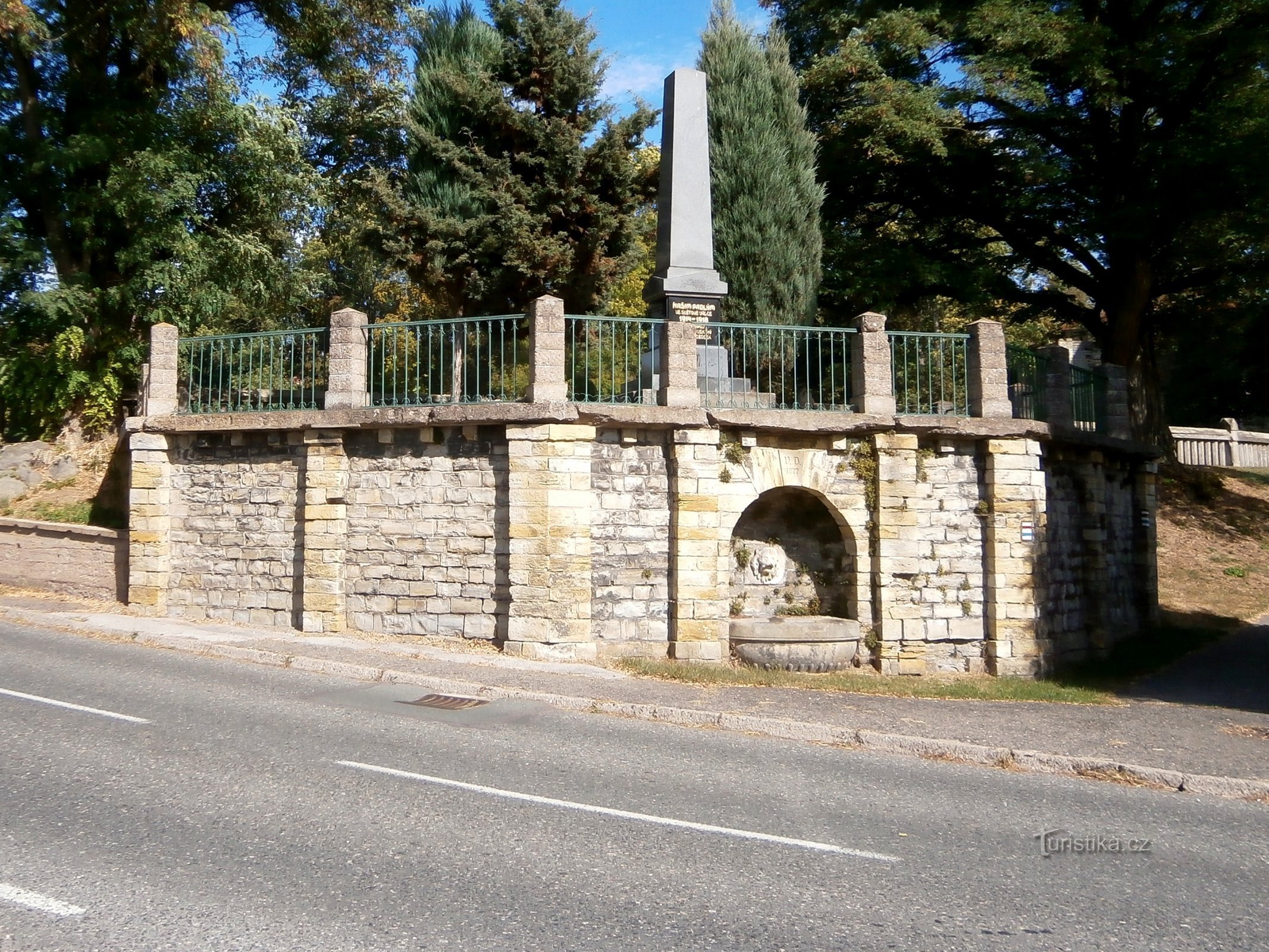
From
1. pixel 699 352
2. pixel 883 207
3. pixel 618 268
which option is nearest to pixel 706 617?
pixel 699 352

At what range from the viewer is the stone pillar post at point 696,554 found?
11.6 meters

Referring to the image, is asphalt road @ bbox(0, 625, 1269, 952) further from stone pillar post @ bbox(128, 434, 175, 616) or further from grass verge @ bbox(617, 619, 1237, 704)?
stone pillar post @ bbox(128, 434, 175, 616)

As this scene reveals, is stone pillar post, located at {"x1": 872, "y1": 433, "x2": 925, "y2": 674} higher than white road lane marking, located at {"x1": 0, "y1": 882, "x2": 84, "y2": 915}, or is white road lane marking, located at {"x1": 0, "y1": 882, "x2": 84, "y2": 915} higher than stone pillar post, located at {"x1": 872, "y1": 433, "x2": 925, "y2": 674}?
stone pillar post, located at {"x1": 872, "y1": 433, "x2": 925, "y2": 674}

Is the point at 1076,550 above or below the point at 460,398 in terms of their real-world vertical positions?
below

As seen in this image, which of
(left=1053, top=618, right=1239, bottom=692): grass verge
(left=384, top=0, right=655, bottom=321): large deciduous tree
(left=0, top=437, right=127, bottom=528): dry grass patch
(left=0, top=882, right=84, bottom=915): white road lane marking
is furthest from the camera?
(left=384, top=0, right=655, bottom=321): large deciduous tree

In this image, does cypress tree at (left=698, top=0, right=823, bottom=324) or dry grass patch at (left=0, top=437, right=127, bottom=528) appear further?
cypress tree at (left=698, top=0, right=823, bottom=324)

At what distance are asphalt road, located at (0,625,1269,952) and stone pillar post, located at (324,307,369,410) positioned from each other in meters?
4.87

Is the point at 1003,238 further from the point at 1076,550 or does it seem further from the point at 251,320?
the point at 251,320

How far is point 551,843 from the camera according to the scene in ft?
17.7

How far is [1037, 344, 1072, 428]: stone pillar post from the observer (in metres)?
13.8

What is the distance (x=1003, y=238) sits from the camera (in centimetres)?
2216

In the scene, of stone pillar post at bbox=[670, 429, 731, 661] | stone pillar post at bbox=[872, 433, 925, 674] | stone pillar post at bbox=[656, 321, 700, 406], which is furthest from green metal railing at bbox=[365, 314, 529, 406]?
stone pillar post at bbox=[872, 433, 925, 674]

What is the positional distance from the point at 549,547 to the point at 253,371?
541cm

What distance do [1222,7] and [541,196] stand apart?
13.1 metres
